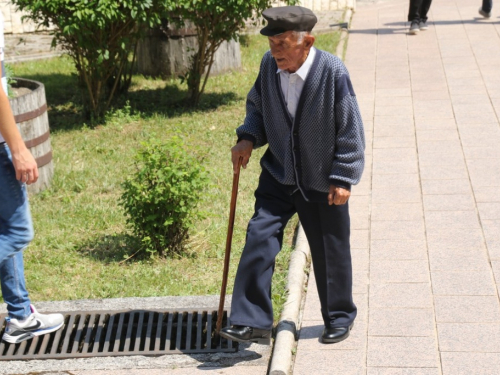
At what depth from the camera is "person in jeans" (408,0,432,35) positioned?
42.9 ft

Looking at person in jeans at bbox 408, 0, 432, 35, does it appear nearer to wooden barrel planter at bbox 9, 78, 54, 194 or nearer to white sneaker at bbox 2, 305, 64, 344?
wooden barrel planter at bbox 9, 78, 54, 194

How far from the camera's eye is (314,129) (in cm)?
454

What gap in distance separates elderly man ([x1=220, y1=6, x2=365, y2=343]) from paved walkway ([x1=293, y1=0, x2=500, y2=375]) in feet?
1.10

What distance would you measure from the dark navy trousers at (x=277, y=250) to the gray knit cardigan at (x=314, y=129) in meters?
0.10

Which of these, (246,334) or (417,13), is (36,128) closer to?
(246,334)

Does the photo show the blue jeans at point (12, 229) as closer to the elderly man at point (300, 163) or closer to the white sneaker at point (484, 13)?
the elderly man at point (300, 163)

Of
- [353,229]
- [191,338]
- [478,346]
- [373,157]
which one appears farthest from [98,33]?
[478,346]

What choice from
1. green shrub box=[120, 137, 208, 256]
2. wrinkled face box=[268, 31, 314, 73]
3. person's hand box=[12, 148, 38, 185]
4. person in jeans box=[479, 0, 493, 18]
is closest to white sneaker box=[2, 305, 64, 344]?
person's hand box=[12, 148, 38, 185]

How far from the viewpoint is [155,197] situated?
19.5 ft

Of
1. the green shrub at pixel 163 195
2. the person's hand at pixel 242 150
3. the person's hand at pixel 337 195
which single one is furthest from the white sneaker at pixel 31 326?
the person's hand at pixel 337 195

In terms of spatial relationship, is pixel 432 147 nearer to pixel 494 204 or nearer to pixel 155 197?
pixel 494 204

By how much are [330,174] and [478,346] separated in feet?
4.09

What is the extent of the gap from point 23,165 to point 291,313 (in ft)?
5.83

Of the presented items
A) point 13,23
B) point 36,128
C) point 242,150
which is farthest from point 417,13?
point 242,150
